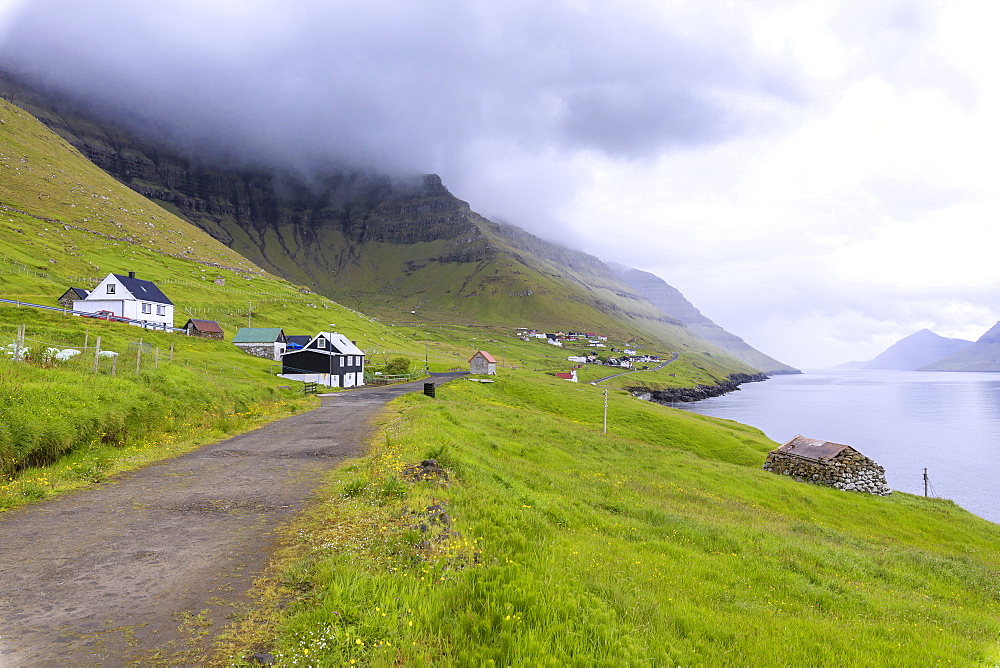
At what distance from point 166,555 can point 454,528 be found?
222 inches

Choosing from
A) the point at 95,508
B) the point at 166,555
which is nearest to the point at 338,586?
the point at 166,555

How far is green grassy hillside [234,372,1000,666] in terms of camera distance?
6285 millimetres

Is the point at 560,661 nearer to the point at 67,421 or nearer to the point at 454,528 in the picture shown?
the point at 454,528

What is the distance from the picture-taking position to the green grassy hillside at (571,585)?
6.29 m

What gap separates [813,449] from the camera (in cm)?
4475

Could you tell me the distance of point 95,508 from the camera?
11078 mm

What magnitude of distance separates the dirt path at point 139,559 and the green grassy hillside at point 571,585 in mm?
958

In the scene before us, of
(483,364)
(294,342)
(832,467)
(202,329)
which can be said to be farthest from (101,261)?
(832,467)

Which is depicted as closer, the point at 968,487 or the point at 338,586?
the point at 338,586

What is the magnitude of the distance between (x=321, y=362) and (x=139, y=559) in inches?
2478

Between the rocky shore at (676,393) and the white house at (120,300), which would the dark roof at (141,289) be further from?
the rocky shore at (676,393)

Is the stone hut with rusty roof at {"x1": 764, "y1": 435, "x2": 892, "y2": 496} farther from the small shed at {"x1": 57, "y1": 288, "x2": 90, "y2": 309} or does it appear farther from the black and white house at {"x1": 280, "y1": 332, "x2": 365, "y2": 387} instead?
the small shed at {"x1": 57, "y1": 288, "x2": 90, "y2": 309}

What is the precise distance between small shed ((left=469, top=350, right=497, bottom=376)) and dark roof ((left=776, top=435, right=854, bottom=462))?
5877cm

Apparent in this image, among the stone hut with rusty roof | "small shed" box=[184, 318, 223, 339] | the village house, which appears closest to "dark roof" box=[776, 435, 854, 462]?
the stone hut with rusty roof
